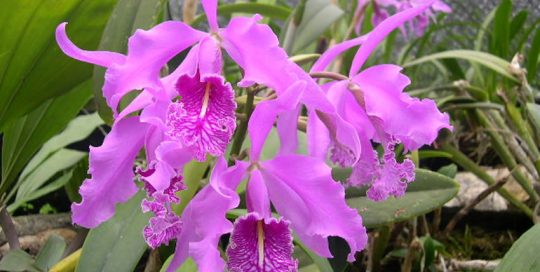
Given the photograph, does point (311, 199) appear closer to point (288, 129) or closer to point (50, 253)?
point (288, 129)

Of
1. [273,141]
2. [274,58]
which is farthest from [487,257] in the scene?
[274,58]

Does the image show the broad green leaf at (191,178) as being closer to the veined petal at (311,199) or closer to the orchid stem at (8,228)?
the veined petal at (311,199)

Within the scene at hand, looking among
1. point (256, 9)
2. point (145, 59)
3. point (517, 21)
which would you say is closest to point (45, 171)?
point (256, 9)

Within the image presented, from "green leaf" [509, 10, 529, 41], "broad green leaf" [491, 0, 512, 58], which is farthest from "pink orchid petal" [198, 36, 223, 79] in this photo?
"green leaf" [509, 10, 529, 41]

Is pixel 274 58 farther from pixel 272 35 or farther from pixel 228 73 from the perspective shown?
pixel 228 73

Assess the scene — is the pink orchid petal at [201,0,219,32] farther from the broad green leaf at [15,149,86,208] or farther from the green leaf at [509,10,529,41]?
the green leaf at [509,10,529,41]

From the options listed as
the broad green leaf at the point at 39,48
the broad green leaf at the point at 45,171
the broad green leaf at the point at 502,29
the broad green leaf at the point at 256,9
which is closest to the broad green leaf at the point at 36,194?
the broad green leaf at the point at 45,171
